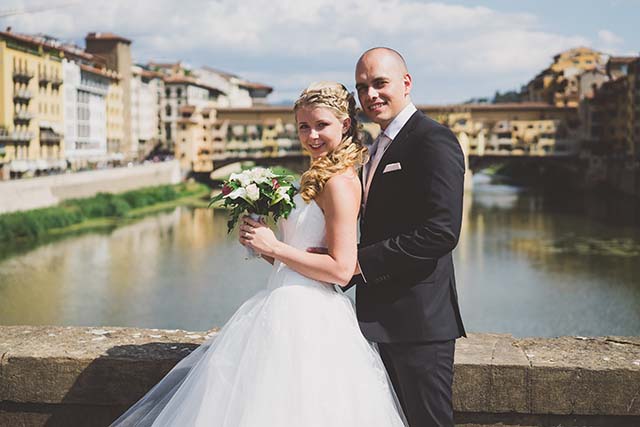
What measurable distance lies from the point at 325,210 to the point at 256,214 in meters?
0.22

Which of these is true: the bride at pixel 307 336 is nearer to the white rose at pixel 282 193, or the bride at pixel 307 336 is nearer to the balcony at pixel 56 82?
the white rose at pixel 282 193

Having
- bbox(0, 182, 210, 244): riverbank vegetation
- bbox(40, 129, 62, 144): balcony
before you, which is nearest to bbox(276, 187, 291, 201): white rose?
bbox(0, 182, 210, 244): riverbank vegetation

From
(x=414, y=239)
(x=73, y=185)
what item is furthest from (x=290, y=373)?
(x=73, y=185)

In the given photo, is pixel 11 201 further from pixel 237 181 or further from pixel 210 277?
pixel 237 181

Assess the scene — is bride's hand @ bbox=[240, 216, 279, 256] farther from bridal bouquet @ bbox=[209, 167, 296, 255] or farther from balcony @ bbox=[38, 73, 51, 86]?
balcony @ bbox=[38, 73, 51, 86]

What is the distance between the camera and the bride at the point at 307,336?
2266mm

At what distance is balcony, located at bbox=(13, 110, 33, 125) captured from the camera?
3694cm

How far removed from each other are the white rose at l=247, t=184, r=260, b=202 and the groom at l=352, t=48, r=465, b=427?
0.28 metres

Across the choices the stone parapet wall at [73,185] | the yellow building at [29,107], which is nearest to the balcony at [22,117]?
the yellow building at [29,107]

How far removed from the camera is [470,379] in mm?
2676

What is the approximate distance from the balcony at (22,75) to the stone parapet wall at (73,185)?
522 centimetres

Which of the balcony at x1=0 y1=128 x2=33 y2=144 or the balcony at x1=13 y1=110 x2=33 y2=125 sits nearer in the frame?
the balcony at x1=0 y1=128 x2=33 y2=144

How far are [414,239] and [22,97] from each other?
3759 cm

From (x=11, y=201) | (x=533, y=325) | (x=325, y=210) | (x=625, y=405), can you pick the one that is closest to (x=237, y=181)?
(x=325, y=210)
